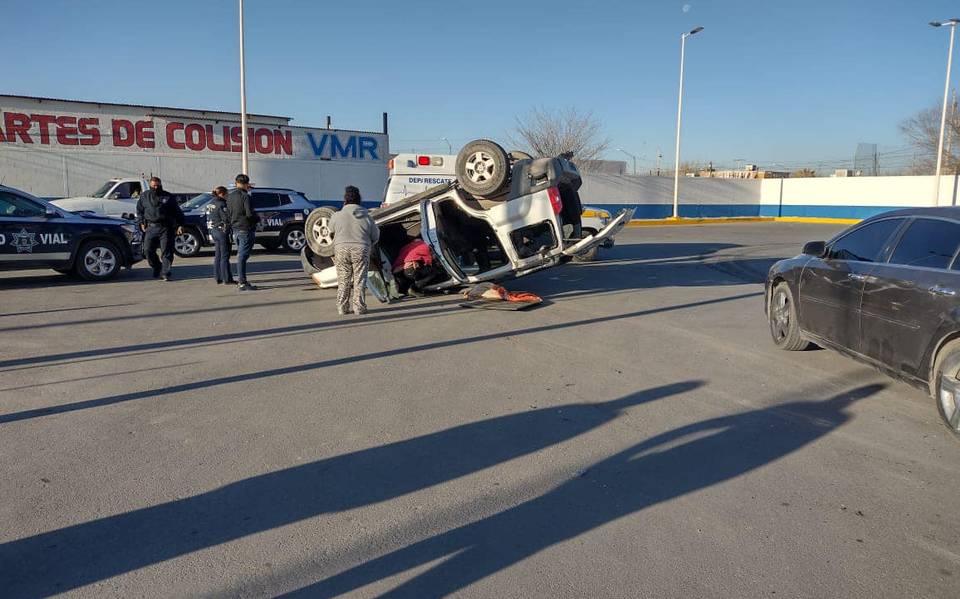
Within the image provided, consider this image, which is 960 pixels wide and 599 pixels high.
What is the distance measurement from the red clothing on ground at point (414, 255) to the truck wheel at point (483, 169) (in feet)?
4.08

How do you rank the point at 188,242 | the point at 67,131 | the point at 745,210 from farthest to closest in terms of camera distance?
the point at 745,210, the point at 67,131, the point at 188,242

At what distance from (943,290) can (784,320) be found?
2.55 meters

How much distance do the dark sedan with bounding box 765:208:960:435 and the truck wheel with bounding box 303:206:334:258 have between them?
690 centimetres

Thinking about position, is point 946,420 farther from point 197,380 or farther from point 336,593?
point 197,380

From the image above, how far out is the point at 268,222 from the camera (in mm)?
17172

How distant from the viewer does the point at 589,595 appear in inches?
113

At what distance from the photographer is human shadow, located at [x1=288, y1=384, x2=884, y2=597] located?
3.03m

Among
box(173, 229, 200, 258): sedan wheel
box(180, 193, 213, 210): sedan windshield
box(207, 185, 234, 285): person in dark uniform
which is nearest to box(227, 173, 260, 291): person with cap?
box(207, 185, 234, 285): person in dark uniform

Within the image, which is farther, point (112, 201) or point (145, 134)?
point (145, 134)

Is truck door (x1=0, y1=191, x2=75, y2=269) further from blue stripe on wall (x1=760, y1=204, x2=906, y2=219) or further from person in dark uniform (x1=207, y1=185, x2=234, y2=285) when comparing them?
blue stripe on wall (x1=760, y1=204, x2=906, y2=219)

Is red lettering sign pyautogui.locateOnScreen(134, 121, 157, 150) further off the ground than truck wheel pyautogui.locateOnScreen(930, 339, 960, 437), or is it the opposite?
red lettering sign pyautogui.locateOnScreen(134, 121, 157, 150)

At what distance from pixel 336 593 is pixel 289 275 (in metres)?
11.1

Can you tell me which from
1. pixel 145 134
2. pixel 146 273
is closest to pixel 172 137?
pixel 145 134

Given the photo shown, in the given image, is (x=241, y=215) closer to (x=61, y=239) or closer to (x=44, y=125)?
(x=61, y=239)
